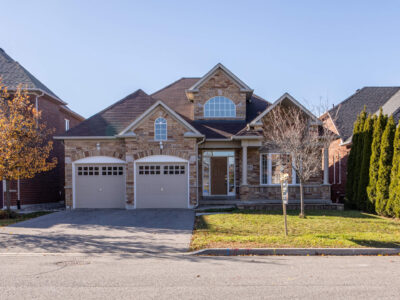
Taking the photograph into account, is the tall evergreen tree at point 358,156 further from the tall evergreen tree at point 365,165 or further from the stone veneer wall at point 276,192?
the stone veneer wall at point 276,192

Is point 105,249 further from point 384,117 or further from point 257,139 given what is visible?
point 384,117

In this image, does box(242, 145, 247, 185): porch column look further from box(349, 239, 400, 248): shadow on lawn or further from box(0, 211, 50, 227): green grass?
box(0, 211, 50, 227): green grass

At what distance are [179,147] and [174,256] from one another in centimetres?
868

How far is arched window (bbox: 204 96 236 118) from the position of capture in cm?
1933

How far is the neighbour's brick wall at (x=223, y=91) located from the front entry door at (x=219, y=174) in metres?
2.67

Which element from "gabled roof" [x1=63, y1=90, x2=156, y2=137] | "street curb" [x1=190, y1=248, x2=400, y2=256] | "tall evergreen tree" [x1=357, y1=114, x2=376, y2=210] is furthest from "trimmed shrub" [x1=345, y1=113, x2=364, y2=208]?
"gabled roof" [x1=63, y1=90, x2=156, y2=137]

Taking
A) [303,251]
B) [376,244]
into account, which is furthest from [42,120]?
[376,244]

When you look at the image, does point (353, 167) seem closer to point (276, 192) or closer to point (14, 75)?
point (276, 192)

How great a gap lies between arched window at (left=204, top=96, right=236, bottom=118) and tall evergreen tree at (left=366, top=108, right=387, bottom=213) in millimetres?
7178

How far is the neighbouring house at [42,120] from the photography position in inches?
723

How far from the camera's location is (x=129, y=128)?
16.4 meters

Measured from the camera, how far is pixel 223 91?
19250 mm

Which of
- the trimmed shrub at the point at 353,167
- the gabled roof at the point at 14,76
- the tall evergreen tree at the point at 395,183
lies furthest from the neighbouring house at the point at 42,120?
the tall evergreen tree at the point at 395,183

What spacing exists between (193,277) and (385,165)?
12104 millimetres
